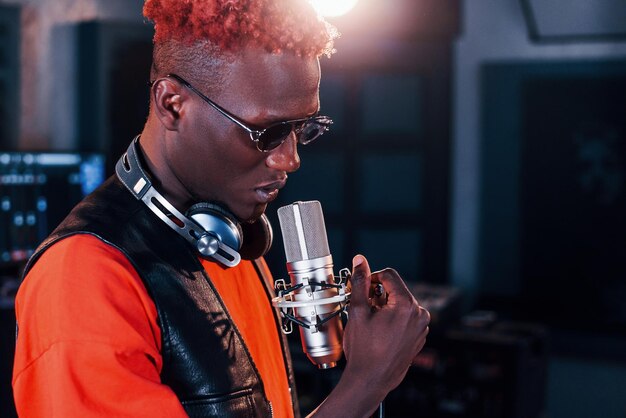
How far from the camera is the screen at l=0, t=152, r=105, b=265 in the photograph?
11.3ft

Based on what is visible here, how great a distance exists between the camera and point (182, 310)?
113cm

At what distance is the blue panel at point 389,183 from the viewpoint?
15.8ft

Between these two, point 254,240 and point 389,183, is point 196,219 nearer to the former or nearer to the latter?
point 254,240

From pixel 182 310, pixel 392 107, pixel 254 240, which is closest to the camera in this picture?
pixel 182 310

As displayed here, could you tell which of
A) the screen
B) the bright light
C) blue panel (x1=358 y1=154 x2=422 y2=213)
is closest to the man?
the bright light

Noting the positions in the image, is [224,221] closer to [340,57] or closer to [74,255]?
[74,255]

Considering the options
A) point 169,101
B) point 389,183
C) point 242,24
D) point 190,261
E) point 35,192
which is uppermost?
point 242,24

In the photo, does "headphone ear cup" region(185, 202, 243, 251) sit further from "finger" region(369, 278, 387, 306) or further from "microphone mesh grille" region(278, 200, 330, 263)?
"finger" region(369, 278, 387, 306)

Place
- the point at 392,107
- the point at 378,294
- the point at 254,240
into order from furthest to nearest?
the point at 392,107
the point at 254,240
the point at 378,294

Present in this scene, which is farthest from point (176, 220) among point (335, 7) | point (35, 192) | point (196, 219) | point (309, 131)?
point (35, 192)

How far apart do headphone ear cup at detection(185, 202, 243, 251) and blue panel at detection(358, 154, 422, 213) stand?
141 inches

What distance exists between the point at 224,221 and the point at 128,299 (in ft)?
0.68

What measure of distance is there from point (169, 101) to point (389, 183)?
3683 millimetres

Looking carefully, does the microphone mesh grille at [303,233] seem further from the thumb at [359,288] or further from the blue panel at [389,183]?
the blue panel at [389,183]
